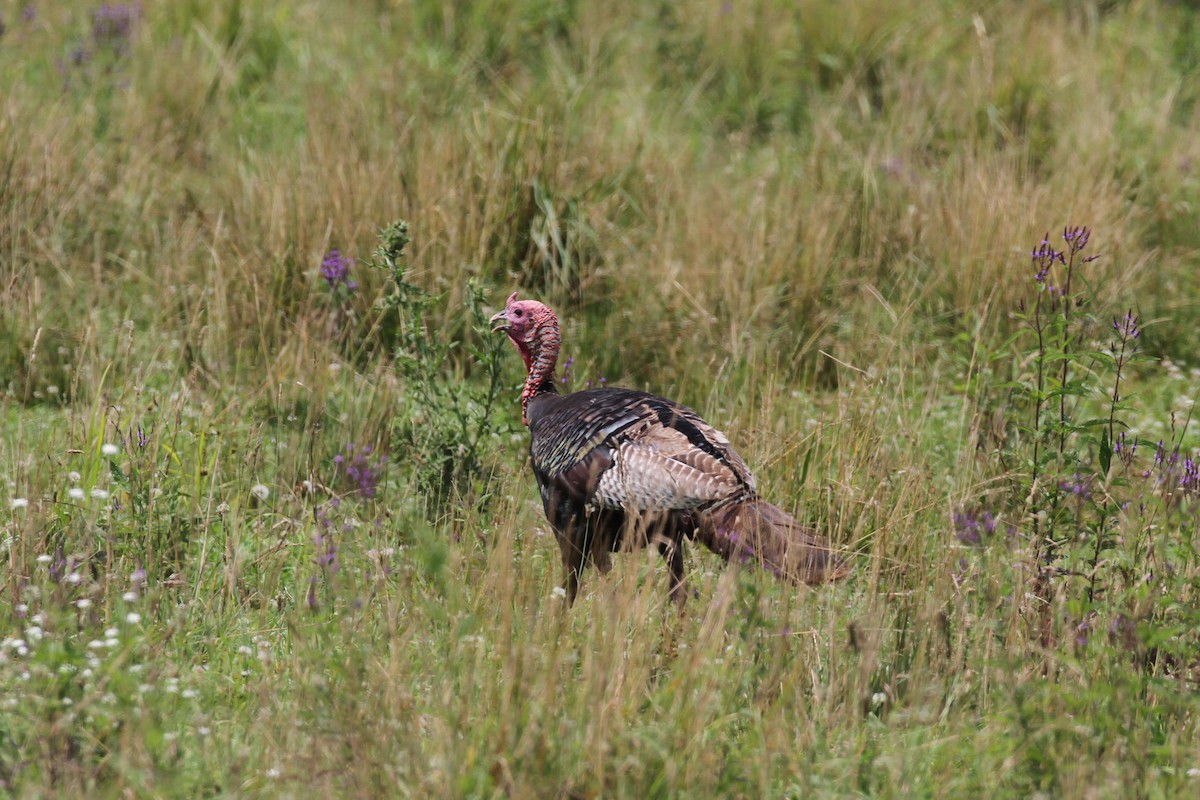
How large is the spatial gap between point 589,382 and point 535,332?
3.26ft

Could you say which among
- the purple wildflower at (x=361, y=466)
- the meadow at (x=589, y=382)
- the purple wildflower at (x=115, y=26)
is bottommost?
the purple wildflower at (x=361, y=466)

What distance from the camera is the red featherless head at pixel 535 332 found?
4738 millimetres

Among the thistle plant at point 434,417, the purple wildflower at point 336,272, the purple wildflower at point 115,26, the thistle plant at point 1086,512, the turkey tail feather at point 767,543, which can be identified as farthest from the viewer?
the purple wildflower at point 115,26

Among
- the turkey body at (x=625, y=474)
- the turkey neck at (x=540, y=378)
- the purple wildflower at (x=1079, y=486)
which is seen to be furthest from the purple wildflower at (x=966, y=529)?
the turkey neck at (x=540, y=378)

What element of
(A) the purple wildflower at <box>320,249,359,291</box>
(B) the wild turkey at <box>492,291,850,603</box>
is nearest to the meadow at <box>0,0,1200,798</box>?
(A) the purple wildflower at <box>320,249,359,291</box>

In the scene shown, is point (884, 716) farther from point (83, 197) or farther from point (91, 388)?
point (83, 197)

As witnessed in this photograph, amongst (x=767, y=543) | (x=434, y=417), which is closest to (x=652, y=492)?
(x=767, y=543)

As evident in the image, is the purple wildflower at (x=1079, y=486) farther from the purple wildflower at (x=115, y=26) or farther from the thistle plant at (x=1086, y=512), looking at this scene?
the purple wildflower at (x=115, y=26)

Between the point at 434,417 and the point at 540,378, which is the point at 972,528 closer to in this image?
the point at 540,378

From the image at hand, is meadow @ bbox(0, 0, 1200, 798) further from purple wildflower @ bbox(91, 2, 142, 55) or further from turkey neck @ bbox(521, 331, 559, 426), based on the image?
turkey neck @ bbox(521, 331, 559, 426)

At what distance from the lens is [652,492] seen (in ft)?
13.1

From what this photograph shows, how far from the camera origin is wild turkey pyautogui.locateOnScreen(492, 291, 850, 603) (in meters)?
3.92

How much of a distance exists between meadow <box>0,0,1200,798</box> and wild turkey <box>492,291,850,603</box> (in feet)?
0.44

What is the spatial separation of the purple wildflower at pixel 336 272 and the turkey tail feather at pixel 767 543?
2197 millimetres
